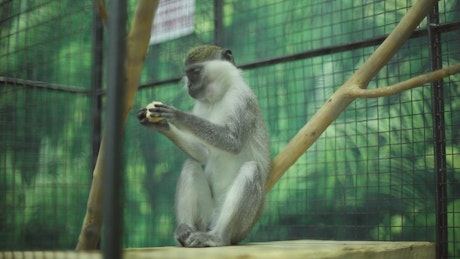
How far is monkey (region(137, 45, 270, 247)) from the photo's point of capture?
3.80 m

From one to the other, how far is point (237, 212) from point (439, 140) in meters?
1.90

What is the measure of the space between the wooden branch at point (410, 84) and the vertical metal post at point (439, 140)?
1.97ft

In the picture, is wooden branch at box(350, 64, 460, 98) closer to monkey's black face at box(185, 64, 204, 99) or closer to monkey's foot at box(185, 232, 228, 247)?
monkey's black face at box(185, 64, 204, 99)

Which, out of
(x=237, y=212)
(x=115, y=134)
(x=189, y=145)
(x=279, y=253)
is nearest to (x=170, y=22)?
(x=115, y=134)

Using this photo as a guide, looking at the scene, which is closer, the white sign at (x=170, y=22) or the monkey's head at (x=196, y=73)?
the white sign at (x=170, y=22)

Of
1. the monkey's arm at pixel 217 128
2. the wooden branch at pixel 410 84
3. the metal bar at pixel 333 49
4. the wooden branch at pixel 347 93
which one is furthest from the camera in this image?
the metal bar at pixel 333 49

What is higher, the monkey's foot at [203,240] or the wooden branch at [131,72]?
the wooden branch at [131,72]

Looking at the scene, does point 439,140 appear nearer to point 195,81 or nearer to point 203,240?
point 195,81

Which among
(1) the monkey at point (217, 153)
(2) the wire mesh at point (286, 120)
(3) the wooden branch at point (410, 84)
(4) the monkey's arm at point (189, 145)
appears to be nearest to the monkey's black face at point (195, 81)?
(1) the monkey at point (217, 153)

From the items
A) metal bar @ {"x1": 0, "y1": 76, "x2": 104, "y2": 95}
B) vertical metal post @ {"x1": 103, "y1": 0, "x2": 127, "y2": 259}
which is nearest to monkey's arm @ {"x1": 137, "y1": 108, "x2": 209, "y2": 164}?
metal bar @ {"x1": 0, "y1": 76, "x2": 104, "y2": 95}

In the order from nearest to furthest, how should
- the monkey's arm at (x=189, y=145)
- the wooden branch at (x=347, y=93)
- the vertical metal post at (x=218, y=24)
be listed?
the wooden branch at (x=347, y=93)
the monkey's arm at (x=189, y=145)
the vertical metal post at (x=218, y=24)

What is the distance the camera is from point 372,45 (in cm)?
493

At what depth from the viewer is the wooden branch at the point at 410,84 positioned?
3.61 metres

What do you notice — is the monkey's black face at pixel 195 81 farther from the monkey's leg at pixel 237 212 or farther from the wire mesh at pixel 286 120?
the monkey's leg at pixel 237 212
